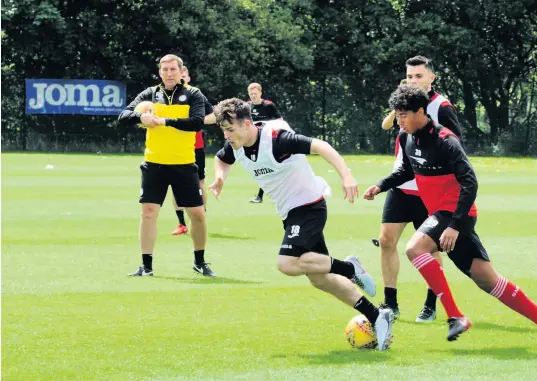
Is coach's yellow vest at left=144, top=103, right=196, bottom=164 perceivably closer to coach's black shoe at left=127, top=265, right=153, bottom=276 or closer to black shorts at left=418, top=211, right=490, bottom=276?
coach's black shoe at left=127, top=265, right=153, bottom=276

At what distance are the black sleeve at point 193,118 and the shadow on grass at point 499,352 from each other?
443 cm

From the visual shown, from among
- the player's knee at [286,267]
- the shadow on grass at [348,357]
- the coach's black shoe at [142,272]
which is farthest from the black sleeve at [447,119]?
the coach's black shoe at [142,272]

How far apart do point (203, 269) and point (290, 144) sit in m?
3.82

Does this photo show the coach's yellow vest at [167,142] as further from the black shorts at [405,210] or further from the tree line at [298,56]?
the tree line at [298,56]

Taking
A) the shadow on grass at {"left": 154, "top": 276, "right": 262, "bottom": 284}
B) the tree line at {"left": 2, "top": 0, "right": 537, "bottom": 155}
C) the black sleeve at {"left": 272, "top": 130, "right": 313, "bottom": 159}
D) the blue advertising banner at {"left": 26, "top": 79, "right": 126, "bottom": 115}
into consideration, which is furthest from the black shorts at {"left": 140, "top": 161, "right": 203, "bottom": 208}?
the tree line at {"left": 2, "top": 0, "right": 537, "bottom": 155}

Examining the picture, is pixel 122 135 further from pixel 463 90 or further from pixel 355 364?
pixel 355 364

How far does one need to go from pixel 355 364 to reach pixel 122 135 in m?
34.1

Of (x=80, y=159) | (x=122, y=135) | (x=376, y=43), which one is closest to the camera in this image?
(x=80, y=159)

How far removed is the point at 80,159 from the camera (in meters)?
33.8

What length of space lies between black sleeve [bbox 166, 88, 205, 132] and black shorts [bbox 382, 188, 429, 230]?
271 cm

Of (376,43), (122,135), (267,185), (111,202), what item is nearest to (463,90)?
(376,43)

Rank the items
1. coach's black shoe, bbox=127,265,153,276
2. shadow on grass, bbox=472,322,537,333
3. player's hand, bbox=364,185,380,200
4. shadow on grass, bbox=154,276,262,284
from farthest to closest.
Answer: coach's black shoe, bbox=127,265,153,276, shadow on grass, bbox=154,276,262,284, player's hand, bbox=364,185,380,200, shadow on grass, bbox=472,322,537,333

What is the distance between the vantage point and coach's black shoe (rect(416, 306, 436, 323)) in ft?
28.3

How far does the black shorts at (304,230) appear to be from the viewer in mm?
7727
